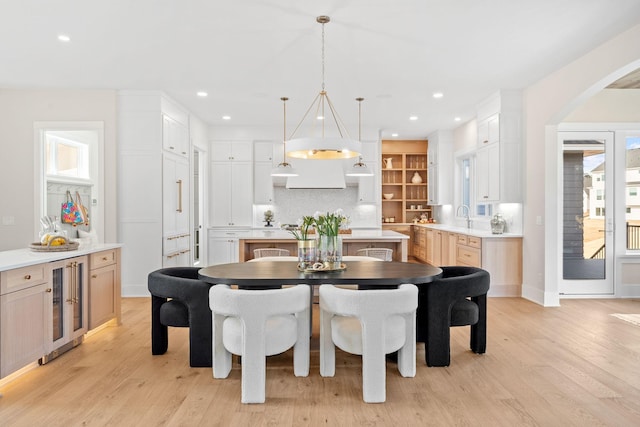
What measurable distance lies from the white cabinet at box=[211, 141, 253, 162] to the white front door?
5.25 m

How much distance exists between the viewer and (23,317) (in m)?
2.91

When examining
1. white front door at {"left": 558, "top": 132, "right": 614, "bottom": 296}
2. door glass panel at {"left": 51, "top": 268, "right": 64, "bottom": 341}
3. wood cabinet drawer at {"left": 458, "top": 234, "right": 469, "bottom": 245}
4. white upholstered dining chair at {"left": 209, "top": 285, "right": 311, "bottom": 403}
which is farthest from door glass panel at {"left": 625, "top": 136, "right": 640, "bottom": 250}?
door glass panel at {"left": 51, "top": 268, "right": 64, "bottom": 341}

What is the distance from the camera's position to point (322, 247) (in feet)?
11.0

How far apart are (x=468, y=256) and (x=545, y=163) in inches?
63.9

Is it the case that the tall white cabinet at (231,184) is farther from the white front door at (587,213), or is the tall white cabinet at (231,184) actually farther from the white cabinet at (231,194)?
the white front door at (587,213)

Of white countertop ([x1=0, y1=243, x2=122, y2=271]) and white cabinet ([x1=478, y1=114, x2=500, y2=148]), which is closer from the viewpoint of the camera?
white countertop ([x1=0, y1=243, x2=122, y2=271])

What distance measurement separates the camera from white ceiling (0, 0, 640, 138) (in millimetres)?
3406

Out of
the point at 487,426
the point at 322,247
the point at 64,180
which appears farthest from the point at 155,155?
the point at 487,426

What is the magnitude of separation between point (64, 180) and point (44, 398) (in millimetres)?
4344

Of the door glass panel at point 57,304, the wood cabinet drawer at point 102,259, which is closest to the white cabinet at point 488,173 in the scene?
the wood cabinet drawer at point 102,259

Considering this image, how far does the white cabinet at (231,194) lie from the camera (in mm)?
8203

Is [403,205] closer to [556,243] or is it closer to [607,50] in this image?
[556,243]

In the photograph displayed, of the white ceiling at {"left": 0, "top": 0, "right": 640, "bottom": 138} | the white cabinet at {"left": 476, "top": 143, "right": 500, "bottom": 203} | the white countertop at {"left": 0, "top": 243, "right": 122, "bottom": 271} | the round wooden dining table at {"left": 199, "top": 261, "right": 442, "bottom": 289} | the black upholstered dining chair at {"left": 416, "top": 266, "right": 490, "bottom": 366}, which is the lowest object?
the black upholstered dining chair at {"left": 416, "top": 266, "right": 490, "bottom": 366}

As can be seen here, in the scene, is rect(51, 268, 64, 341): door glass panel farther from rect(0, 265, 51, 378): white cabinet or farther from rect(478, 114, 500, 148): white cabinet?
rect(478, 114, 500, 148): white cabinet
